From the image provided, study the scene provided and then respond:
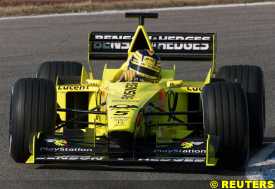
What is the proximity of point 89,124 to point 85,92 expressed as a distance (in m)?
0.52

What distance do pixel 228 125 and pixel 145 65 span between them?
1.66 metres

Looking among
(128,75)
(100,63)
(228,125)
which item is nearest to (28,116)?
(128,75)

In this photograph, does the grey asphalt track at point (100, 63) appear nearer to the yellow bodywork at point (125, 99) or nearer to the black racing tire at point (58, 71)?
the yellow bodywork at point (125, 99)

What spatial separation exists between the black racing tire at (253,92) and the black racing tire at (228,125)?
1.16 meters

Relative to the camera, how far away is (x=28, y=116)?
10641mm

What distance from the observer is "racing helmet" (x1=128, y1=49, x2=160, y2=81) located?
38.6 ft

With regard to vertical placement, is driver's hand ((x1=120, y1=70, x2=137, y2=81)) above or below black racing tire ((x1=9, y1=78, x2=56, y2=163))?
above

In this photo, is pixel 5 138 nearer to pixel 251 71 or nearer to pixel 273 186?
pixel 251 71

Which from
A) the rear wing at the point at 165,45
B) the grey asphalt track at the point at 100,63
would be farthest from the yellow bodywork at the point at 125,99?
the rear wing at the point at 165,45

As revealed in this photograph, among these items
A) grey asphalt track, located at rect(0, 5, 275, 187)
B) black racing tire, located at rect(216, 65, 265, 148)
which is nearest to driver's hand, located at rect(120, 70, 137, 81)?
black racing tire, located at rect(216, 65, 265, 148)

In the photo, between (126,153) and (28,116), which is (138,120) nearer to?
(126,153)

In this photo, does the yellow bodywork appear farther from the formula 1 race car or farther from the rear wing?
the rear wing

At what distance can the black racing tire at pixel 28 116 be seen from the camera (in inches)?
416

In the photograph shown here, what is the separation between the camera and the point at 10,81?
17.9 metres
